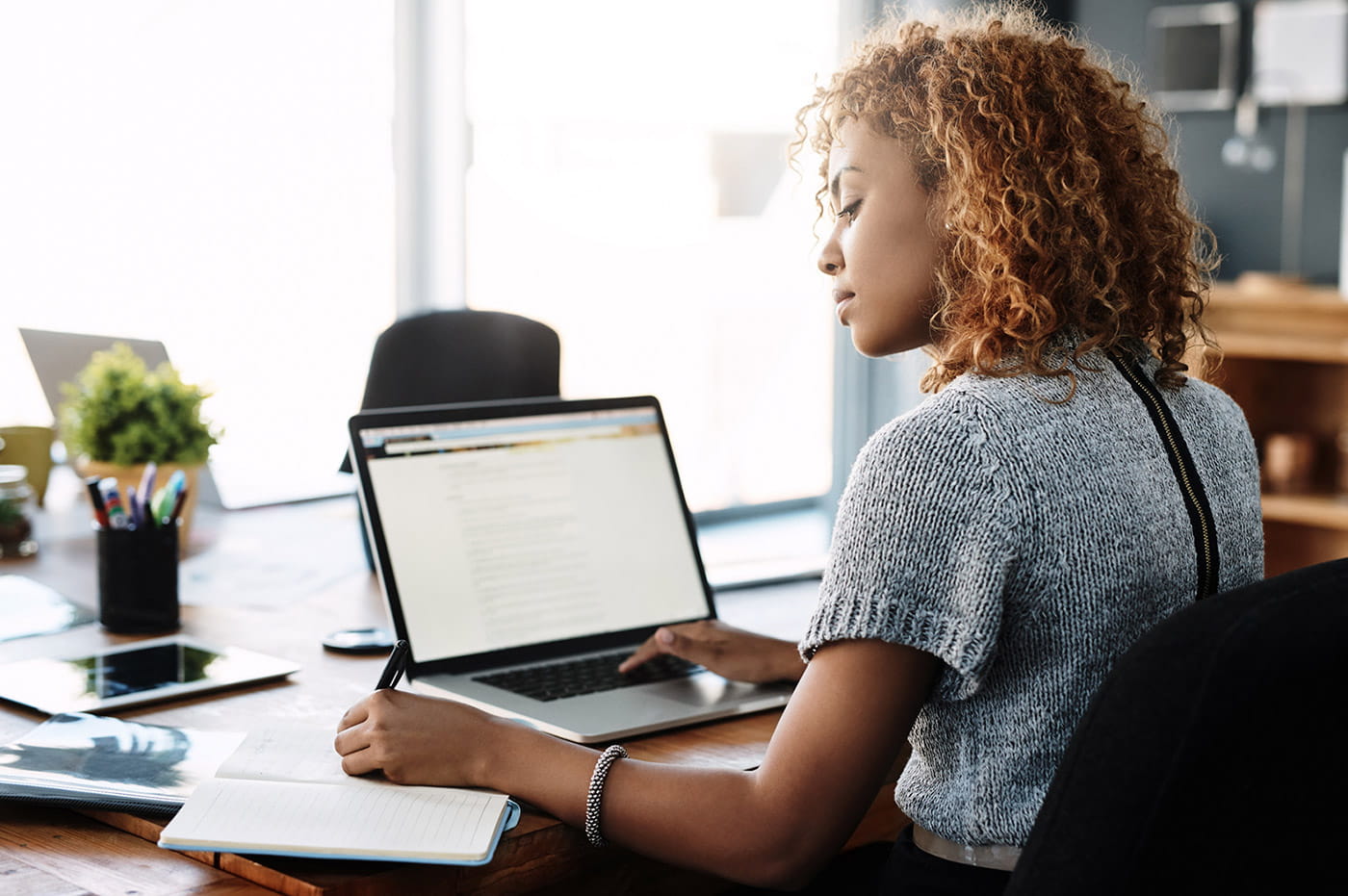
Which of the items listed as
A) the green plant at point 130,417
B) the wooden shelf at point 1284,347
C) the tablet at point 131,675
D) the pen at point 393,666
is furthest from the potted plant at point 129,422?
the wooden shelf at point 1284,347

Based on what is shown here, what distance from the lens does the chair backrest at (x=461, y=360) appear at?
1986mm

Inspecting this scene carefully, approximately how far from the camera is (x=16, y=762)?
104 centimetres

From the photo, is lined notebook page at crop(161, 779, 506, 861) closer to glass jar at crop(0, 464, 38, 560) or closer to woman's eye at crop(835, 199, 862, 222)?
woman's eye at crop(835, 199, 862, 222)

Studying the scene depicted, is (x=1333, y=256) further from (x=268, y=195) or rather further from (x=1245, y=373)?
(x=268, y=195)

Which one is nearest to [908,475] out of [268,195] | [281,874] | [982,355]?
[982,355]

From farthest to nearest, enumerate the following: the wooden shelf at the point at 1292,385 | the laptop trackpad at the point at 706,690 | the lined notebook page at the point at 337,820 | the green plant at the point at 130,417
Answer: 1. the wooden shelf at the point at 1292,385
2. the green plant at the point at 130,417
3. the laptop trackpad at the point at 706,690
4. the lined notebook page at the point at 337,820

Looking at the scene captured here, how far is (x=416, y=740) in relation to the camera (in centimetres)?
103

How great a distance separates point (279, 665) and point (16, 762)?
1.10ft

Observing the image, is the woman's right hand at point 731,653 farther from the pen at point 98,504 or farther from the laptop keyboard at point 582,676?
the pen at point 98,504

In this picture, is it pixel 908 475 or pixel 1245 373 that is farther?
pixel 1245 373

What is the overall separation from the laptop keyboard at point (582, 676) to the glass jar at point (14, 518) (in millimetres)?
837

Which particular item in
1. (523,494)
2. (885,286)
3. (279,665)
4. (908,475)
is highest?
(885,286)

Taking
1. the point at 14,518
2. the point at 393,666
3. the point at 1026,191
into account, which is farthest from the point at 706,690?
the point at 14,518

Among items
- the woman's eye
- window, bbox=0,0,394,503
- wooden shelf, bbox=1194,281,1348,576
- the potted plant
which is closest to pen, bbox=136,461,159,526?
the potted plant
